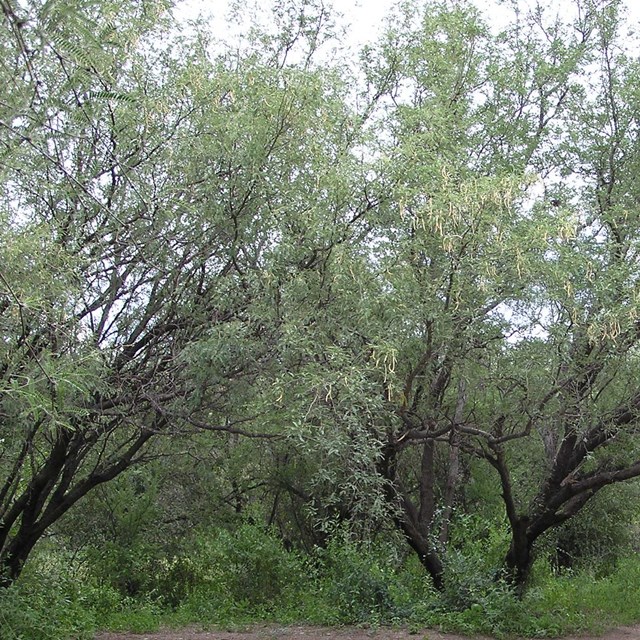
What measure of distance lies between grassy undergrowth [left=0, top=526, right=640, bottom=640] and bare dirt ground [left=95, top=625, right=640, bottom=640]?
0.21m

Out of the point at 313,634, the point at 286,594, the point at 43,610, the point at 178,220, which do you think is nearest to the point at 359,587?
the point at 313,634

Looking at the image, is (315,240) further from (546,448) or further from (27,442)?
(546,448)

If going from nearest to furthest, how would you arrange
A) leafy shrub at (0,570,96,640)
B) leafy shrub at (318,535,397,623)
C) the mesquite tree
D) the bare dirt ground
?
the mesquite tree, leafy shrub at (0,570,96,640), the bare dirt ground, leafy shrub at (318,535,397,623)

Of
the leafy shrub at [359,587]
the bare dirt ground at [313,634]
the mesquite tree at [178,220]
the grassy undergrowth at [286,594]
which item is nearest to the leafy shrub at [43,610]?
the grassy undergrowth at [286,594]

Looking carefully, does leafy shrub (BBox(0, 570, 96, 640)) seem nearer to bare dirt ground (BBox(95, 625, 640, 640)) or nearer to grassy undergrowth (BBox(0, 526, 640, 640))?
grassy undergrowth (BBox(0, 526, 640, 640))

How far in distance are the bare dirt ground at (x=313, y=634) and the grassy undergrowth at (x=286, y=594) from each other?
214mm

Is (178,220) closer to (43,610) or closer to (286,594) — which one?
(43,610)

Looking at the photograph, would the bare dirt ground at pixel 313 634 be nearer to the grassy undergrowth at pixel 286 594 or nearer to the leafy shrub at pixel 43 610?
the grassy undergrowth at pixel 286 594

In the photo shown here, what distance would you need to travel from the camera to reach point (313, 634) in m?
8.89

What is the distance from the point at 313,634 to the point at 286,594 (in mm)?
1904

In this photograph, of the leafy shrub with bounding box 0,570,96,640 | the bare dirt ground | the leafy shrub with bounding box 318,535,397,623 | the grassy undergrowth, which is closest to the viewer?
the leafy shrub with bounding box 0,570,96,640

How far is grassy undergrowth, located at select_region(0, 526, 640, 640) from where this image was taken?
8836 mm

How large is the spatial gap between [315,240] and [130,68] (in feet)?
6.25

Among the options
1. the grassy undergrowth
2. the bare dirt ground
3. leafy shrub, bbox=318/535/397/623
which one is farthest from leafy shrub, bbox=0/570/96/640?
leafy shrub, bbox=318/535/397/623
